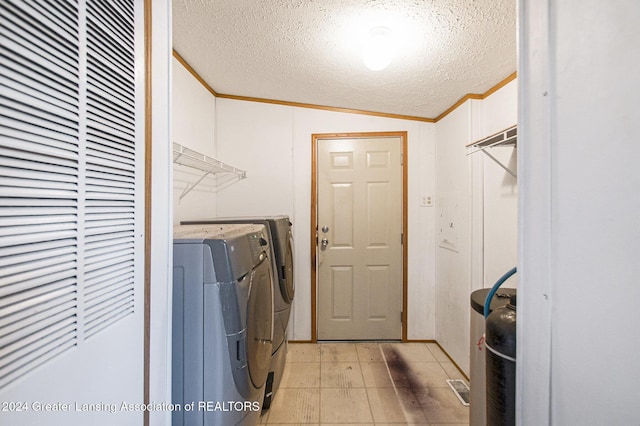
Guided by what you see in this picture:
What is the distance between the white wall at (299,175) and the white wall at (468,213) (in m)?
0.13

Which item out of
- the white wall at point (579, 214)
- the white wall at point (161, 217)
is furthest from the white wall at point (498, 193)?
the white wall at point (161, 217)

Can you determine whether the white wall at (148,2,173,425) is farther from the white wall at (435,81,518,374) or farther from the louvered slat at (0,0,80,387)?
the white wall at (435,81,518,374)

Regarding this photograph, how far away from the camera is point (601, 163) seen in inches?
19.5

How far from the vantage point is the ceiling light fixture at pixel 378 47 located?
1.48 metres

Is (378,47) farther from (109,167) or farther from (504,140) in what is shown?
(109,167)

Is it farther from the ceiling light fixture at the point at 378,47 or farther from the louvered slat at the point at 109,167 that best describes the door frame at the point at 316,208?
the louvered slat at the point at 109,167

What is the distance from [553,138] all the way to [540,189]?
109 mm

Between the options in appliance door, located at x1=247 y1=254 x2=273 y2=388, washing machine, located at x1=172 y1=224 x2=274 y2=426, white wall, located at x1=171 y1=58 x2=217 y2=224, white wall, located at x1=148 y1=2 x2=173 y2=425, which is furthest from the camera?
white wall, located at x1=171 y1=58 x2=217 y2=224

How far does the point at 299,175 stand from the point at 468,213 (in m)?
1.55

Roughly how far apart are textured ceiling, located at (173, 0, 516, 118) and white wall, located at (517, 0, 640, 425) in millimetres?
933

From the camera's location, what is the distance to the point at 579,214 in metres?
0.53

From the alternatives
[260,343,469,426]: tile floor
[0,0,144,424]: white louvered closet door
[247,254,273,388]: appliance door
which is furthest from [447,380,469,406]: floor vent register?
[0,0,144,424]: white louvered closet door

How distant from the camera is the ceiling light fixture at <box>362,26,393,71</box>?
148 cm

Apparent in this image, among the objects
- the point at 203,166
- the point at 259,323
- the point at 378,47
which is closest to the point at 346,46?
the point at 378,47
